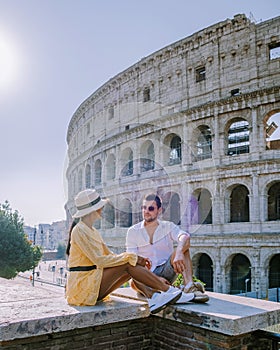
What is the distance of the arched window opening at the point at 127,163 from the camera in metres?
26.7

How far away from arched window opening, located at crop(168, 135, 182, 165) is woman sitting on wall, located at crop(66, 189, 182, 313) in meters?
20.6

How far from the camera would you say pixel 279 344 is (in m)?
3.01

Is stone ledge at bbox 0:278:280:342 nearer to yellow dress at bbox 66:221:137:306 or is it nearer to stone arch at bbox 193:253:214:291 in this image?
yellow dress at bbox 66:221:137:306

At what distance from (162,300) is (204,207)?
64.2 ft

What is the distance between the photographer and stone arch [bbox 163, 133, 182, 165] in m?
23.8

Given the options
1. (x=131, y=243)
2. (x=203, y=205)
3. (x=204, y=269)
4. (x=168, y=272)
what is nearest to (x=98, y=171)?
(x=203, y=205)

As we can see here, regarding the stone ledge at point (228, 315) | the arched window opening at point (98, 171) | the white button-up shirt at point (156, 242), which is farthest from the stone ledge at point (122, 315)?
the arched window opening at point (98, 171)

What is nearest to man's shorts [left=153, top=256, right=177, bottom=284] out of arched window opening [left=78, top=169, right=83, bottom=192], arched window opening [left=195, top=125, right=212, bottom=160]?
arched window opening [left=195, top=125, right=212, bottom=160]

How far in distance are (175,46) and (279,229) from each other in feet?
39.5

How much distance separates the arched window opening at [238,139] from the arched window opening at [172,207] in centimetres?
402

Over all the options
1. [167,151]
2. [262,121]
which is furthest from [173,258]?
[167,151]

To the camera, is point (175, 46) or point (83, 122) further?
point (83, 122)

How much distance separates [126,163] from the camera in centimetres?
2686

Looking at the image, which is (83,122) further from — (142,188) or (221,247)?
(221,247)
